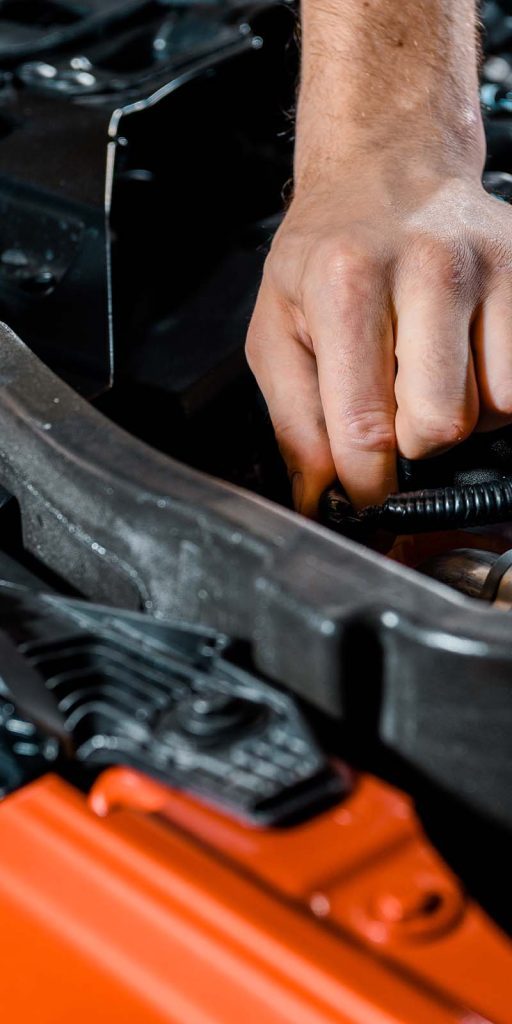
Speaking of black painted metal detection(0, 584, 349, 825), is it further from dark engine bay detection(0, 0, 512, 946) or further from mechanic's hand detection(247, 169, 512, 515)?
mechanic's hand detection(247, 169, 512, 515)

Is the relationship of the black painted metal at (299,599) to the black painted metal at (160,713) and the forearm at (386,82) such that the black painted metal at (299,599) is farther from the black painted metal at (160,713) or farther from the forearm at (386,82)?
the forearm at (386,82)

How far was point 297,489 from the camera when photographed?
0.89 meters

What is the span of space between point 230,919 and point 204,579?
0.17 metres

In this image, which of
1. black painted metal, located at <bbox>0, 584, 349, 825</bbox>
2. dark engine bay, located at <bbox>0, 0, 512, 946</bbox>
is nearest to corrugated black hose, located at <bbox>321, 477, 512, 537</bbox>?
dark engine bay, located at <bbox>0, 0, 512, 946</bbox>

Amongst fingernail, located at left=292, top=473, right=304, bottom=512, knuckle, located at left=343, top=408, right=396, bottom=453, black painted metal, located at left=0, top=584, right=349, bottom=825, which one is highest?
black painted metal, located at left=0, top=584, right=349, bottom=825

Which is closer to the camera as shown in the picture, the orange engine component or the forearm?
the orange engine component

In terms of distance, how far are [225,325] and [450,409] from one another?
1.09ft

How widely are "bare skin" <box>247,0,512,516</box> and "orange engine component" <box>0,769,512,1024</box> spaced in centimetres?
36

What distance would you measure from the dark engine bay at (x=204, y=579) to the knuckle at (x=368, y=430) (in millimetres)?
45

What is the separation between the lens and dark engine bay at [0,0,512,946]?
517 millimetres

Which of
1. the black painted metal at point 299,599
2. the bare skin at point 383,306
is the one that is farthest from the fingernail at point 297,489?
the black painted metal at point 299,599

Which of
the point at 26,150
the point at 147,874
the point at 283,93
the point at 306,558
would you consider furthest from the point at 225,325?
the point at 147,874

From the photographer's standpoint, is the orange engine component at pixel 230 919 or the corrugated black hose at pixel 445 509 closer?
the orange engine component at pixel 230 919

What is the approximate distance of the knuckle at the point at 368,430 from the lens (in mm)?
829
